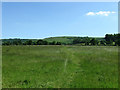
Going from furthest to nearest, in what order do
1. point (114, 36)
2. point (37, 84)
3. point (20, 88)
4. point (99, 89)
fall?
point (114, 36), point (37, 84), point (20, 88), point (99, 89)

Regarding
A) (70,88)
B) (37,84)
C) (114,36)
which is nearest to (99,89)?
(70,88)

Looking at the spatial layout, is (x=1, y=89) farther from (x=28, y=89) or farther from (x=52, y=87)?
(x=52, y=87)

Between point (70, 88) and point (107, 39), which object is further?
point (107, 39)

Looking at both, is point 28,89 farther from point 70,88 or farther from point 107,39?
point 107,39

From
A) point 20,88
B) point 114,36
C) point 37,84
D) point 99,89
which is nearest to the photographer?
point 99,89

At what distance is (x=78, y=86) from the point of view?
958cm

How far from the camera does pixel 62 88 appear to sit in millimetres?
9156

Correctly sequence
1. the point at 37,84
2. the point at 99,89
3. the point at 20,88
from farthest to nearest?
1. the point at 37,84
2. the point at 20,88
3. the point at 99,89

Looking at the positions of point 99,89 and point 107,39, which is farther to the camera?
point 107,39

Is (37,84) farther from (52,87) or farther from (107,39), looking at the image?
(107,39)

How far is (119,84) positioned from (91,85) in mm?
1718

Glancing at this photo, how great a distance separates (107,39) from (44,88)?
5232 inches

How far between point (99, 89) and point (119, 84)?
168cm

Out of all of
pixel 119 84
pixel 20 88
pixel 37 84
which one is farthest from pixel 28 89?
pixel 119 84
